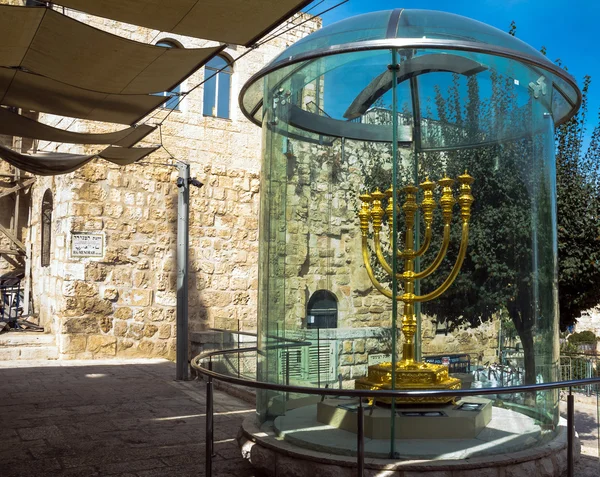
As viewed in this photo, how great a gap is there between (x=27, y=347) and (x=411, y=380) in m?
6.86

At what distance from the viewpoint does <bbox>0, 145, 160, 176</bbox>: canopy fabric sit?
5689mm

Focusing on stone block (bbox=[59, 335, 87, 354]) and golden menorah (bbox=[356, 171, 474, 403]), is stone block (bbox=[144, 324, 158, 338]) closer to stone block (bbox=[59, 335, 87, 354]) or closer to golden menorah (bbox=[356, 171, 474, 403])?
stone block (bbox=[59, 335, 87, 354])

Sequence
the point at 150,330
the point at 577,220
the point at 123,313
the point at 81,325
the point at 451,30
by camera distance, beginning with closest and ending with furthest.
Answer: the point at 451,30 < the point at 577,220 < the point at 81,325 < the point at 123,313 < the point at 150,330

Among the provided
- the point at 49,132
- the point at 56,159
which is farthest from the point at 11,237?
the point at 49,132

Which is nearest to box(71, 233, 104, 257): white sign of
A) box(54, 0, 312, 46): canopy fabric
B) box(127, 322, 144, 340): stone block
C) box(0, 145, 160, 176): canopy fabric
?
box(127, 322, 144, 340): stone block

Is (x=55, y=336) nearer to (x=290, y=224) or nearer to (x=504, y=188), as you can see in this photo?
(x=290, y=224)

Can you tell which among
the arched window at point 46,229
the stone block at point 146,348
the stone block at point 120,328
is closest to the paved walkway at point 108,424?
the stone block at point 120,328

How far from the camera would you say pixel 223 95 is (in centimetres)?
1069

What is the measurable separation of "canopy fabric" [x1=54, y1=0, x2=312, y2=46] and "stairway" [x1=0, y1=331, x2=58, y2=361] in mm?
6402

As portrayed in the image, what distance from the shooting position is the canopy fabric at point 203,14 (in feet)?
11.9

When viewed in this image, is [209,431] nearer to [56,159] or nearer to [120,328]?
[56,159]

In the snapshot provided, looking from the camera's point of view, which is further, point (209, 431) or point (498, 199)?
point (498, 199)

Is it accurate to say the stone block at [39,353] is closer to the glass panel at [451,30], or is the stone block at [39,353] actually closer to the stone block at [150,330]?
the stone block at [150,330]

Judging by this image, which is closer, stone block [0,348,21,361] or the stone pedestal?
the stone pedestal
